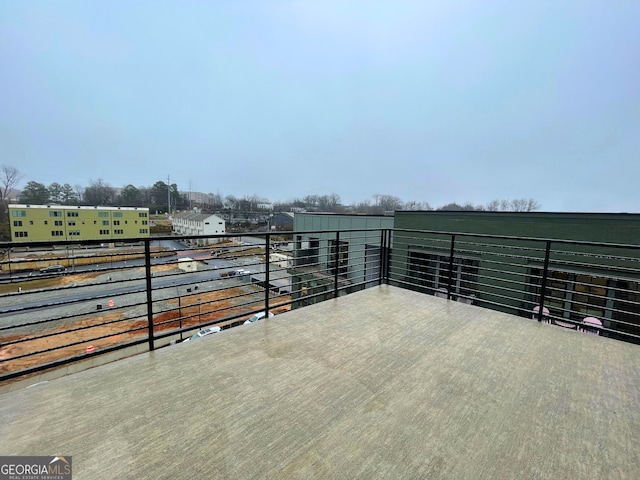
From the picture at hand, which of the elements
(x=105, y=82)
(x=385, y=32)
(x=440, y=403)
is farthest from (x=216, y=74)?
(x=440, y=403)

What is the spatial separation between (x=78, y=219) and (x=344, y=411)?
974cm

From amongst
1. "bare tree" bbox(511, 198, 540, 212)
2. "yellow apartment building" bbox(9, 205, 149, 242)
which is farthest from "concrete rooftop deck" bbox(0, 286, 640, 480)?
"bare tree" bbox(511, 198, 540, 212)

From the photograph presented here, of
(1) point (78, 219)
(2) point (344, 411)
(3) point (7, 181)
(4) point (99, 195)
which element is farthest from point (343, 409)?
(3) point (7, 181)

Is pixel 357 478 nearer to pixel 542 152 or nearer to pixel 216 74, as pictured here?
pixel 216 74

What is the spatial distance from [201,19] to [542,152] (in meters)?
21.4

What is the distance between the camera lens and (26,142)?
1856cm

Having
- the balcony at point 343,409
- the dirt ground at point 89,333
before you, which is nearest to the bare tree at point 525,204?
the dirt ground at point 89,333

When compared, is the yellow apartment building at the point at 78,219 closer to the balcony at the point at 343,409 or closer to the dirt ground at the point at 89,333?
the dirt ground at the point at 89,333

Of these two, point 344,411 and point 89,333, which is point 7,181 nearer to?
point 89,333

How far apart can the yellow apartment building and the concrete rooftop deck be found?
5.00 metres

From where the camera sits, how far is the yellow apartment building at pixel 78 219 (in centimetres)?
596

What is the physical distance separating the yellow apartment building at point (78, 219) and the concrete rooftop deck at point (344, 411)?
500cm

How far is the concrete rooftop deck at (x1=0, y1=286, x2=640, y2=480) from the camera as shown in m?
1.09

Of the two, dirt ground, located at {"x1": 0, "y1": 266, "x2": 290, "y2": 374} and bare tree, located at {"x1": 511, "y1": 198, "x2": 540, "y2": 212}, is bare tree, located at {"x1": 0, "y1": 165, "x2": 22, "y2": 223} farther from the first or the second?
bare tree, located at {"x1": 511, "y1": 198, "x2": 540, "y2": 212}
